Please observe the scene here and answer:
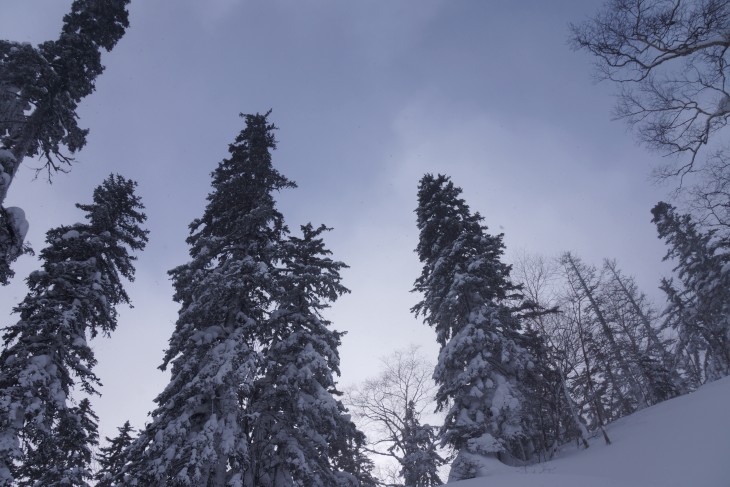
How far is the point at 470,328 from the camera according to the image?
1608 cm

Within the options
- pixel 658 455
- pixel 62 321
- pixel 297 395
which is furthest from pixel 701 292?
pixel 62 321

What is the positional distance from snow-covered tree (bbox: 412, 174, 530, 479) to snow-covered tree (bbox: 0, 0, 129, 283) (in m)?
16.0

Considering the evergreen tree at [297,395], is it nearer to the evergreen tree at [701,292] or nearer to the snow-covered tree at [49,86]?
the snow-covered tree at [49,86]

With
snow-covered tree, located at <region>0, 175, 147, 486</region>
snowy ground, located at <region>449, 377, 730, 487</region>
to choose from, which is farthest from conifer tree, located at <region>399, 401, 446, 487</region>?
snow-covered tree, located at <region>0, 175, 147, 486</region>

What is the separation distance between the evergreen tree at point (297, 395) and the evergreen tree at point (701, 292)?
24540 mm

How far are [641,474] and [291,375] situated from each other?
10.7 m

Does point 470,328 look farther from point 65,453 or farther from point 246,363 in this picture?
point 65,453

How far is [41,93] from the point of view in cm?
1155

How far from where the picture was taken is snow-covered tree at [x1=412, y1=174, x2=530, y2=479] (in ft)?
46.9

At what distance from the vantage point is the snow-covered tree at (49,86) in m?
10.9

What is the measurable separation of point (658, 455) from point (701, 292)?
2018cm

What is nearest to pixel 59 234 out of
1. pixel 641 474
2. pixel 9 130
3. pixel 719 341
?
pixel 9 130

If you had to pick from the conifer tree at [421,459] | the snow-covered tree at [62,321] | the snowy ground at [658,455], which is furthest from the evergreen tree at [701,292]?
the snow-covered tree at [62,321]

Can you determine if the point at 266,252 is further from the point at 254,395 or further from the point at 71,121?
the point at 71,121
